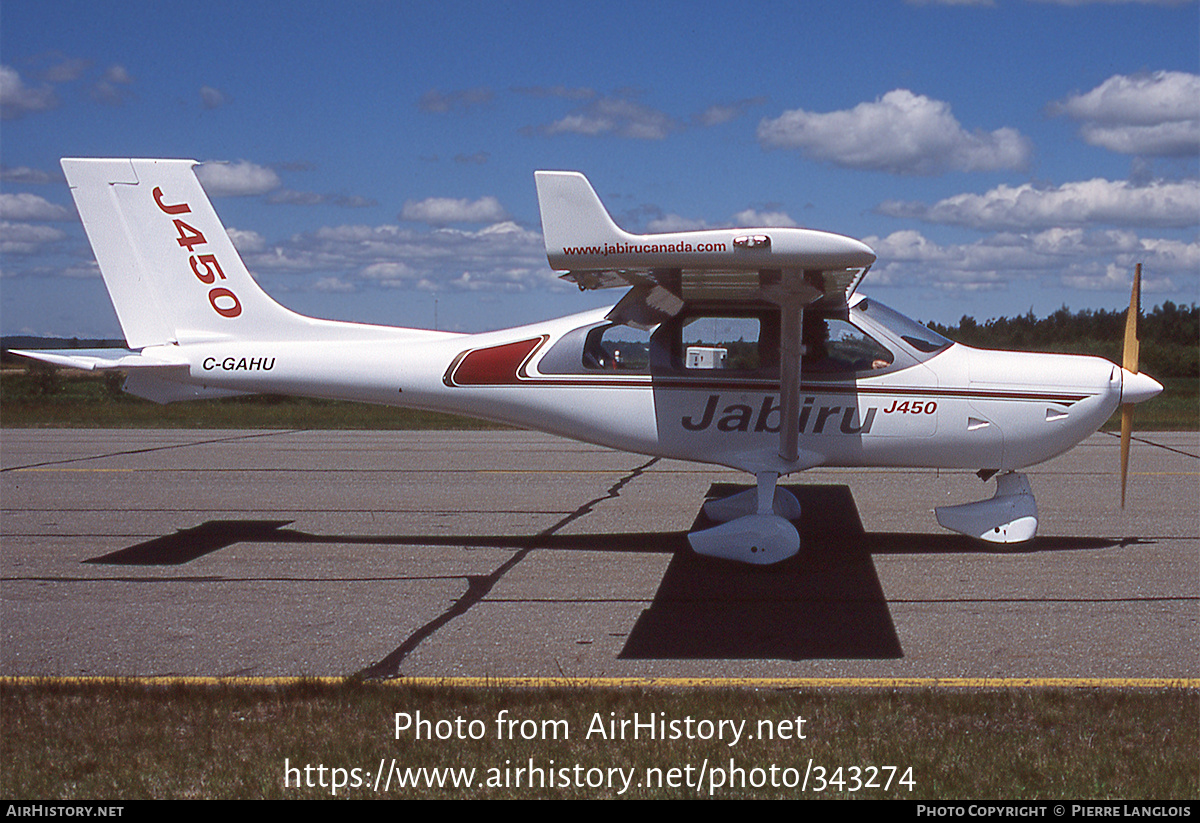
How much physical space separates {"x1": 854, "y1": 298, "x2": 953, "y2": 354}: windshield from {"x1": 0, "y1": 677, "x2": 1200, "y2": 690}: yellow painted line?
3.60 meters

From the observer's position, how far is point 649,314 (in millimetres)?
8516

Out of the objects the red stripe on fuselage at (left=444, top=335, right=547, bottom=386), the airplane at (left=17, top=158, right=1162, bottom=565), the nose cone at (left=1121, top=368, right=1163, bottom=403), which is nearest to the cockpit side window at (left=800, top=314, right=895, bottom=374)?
the airplane at (left=17, top=158, right=1162, bottom=565)

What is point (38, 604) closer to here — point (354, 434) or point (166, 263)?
point (166, 263)

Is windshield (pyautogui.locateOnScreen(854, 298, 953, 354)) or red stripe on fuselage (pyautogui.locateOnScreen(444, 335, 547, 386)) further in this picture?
red stripe on fuselage (pyautogui.locateOnScreen(444, 335, 547, 386))

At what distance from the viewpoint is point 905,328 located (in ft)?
28.0

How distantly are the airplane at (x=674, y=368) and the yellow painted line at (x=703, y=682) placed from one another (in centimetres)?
223

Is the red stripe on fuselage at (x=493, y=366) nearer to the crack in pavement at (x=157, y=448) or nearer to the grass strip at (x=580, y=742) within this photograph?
the grass strip at (x=580, y=742)

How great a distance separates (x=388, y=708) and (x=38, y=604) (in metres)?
3.62

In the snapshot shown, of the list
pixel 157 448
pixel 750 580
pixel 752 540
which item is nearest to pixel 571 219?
pixel 752 540

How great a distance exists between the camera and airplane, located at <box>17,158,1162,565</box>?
27.0 feet

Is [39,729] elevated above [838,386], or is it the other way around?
[838,386]

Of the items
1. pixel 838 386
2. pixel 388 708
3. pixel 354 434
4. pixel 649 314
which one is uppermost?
pixel 649 314

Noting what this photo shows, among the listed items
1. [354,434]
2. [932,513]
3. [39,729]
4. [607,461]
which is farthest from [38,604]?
[354,434]

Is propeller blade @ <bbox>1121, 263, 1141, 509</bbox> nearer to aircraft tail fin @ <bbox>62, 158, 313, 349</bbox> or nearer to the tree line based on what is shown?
aircraft tail fin @ <bbox>62, 158, 313, 349</bbox>
